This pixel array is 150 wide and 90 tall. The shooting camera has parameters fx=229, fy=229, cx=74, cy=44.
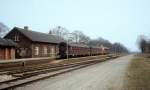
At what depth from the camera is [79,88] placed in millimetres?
11523

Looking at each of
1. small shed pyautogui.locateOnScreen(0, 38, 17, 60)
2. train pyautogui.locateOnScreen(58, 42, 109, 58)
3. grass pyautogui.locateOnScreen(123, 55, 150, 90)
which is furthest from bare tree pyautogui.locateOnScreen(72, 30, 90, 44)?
grass pyautogui.locateOnScreen(123, 55, 150, 90)

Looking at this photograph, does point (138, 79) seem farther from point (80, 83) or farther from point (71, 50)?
point (71, 50)

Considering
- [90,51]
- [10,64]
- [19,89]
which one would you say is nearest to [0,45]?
[10,64]

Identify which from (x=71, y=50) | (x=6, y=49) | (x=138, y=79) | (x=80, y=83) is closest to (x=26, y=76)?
(x=80, y=83)

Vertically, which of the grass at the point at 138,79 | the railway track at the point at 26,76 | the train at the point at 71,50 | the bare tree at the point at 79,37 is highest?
the bare tree at the point at 79,37

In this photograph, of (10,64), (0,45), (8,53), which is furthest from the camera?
(8,53)

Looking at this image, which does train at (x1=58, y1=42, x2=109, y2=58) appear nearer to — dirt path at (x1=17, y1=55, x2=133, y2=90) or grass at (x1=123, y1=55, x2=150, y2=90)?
grass at (x1=123, y1=55, x2=150, y2=90)

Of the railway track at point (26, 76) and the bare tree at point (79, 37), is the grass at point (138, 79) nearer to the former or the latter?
the railway track at point (26, 76)

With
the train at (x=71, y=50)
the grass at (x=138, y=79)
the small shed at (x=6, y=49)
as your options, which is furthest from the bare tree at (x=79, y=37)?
the grass at (x=138, y=79)

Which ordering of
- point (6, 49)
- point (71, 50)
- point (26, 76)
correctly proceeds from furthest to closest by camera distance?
1. point (71, 50)
2. point (6, 49)
3. point (26, 76)

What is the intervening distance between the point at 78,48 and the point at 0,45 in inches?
860

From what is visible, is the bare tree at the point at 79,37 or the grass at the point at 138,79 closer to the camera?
the grass at the point at 138,79

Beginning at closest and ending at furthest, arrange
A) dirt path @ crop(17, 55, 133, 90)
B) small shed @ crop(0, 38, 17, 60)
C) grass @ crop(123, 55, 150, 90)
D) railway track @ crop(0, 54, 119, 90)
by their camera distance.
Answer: dirt path @ crop(17, 55, 133, 90) → grass @ crop(123, 55, 150, 90) → railway track @ crop(0, 54, 119, 90) → small shed @ crop(0, 38, 17, 60)

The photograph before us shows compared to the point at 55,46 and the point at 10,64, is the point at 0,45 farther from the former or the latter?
the point at 55,46
